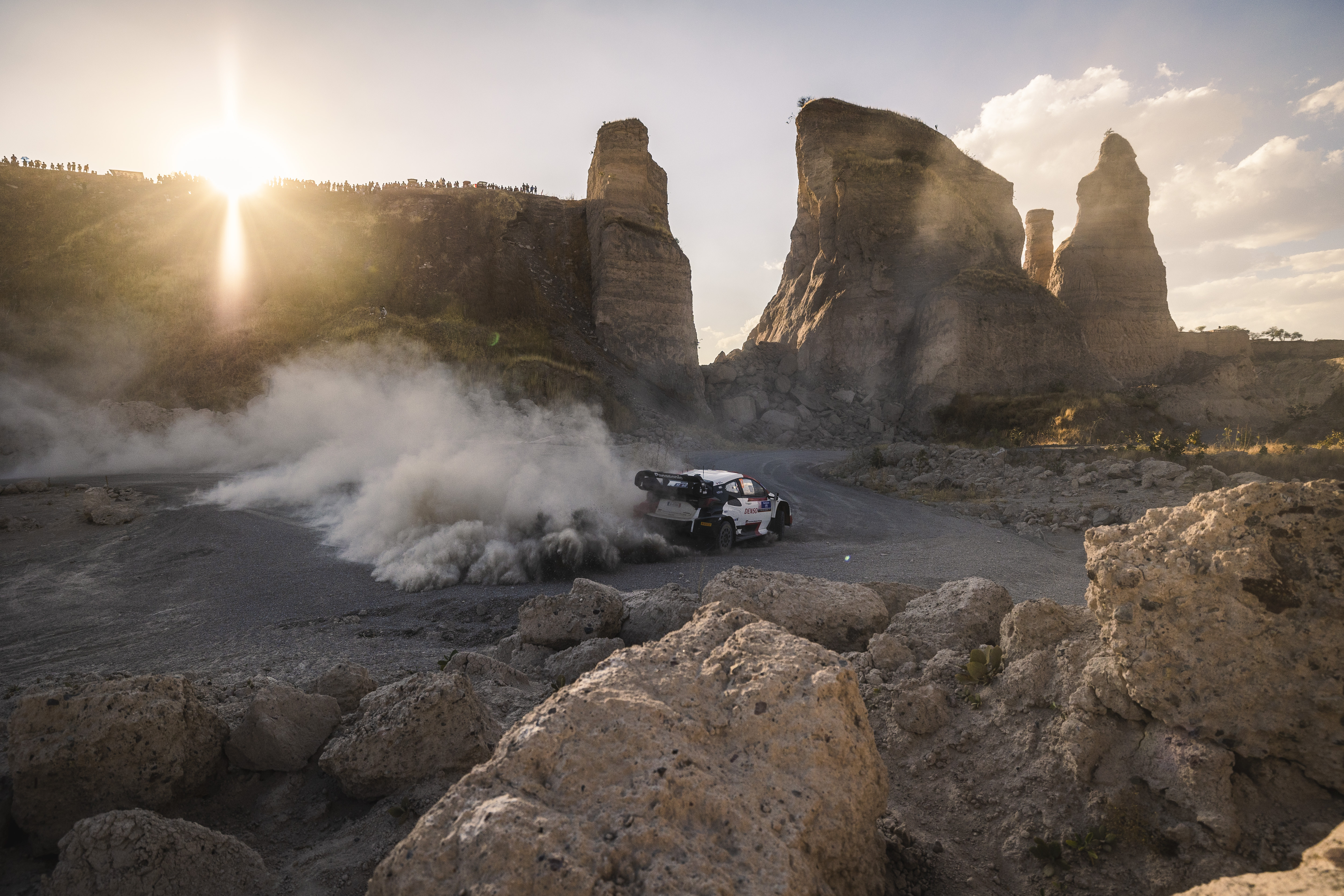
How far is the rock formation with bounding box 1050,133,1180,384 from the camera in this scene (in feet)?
127

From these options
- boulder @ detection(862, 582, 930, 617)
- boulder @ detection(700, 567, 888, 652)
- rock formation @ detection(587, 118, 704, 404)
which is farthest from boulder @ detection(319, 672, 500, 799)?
rock formation @ detection(587, 118, 704, 404)

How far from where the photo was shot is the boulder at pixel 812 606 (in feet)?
16.7

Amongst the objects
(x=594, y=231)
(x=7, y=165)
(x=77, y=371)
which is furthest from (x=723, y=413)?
(x=7, y=165)

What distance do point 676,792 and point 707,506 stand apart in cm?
925

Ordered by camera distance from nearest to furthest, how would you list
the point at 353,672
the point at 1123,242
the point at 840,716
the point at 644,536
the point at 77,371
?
1. the point at 840,716
2. the point at 353,672
3. the point at 644,536
4. the point at 77,371
5. the point at 1123,242

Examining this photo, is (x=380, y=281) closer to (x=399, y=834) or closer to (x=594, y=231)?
→ (x=594, y=231)

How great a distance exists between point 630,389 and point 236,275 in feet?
77.0

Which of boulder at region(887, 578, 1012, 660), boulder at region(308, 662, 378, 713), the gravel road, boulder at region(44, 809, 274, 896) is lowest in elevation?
the gravel road

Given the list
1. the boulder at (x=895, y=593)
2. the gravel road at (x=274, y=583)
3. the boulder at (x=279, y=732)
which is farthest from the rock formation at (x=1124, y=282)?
the boulder at (x=279, y=732)

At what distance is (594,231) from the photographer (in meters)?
41.0

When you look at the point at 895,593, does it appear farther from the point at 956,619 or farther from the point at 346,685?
the point at 346,685

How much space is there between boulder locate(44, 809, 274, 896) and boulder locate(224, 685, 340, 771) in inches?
35.2

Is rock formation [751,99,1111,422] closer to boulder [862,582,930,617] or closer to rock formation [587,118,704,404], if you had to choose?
rock formation [587,118,704,404]

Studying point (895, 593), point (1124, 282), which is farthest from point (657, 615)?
point (1124, 282)
